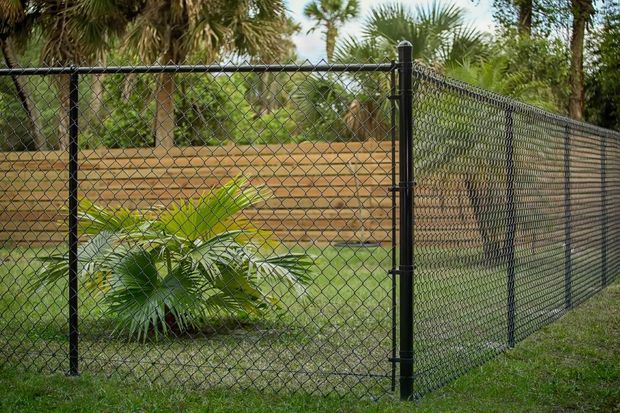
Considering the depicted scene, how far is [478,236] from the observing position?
5.93 m

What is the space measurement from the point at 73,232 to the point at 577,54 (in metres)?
14.9

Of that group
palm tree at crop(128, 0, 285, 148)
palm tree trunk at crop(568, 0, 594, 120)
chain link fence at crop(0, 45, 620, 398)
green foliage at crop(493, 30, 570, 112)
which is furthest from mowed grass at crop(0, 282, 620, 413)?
palm tree trunk at crop(568, 0, 594, 120)

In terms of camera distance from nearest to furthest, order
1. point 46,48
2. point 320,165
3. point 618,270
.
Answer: point 618,270
point 320,165
point 46,48

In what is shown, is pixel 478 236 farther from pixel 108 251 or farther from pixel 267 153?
pixel 267 153

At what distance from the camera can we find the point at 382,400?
15.0 feet

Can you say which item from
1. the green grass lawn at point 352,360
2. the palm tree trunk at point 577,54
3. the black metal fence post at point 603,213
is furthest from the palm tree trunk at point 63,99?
the palm tree trunk at point 577,54

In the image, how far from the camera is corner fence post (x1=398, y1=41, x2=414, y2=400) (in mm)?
4496

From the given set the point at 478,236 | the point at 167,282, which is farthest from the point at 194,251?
the point at 478,236

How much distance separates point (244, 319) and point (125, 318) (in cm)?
141

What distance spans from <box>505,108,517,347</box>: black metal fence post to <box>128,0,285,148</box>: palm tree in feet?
28.8

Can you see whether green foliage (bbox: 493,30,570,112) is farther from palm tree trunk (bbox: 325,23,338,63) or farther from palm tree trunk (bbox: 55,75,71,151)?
palm tree trunk (bbox: 325,23,338,63)

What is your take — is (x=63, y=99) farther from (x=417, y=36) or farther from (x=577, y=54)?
(x=577, y=54)

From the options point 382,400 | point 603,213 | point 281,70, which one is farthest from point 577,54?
point 382,400

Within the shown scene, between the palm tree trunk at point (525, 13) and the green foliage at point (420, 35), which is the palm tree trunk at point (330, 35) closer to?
the palm tree trunk at point (525, 13)
